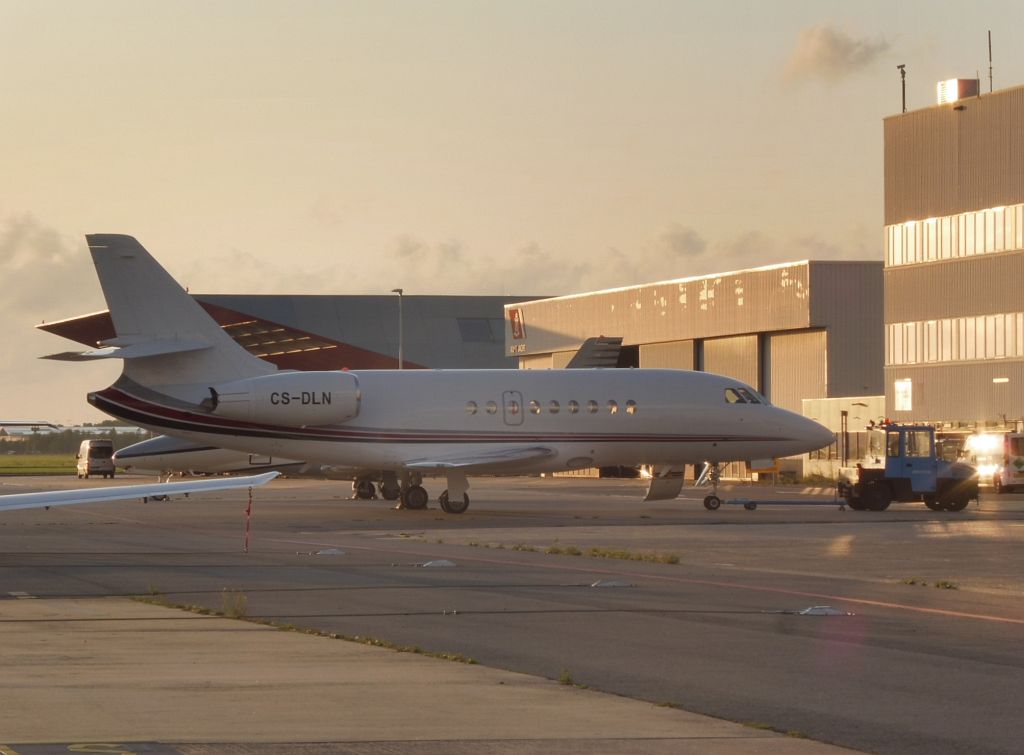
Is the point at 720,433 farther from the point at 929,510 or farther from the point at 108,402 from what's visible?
the point at 108,402

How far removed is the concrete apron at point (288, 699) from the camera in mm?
9945

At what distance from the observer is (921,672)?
13141 mm

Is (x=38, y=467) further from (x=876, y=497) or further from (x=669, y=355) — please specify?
(x=876, y=497)

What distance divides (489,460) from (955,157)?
96.2 feet

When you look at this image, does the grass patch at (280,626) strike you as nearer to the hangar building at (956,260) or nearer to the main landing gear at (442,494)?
the main landing gear at (442,494)

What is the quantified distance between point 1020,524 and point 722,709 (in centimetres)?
2547

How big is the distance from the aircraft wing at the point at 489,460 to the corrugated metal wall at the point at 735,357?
1312 inches

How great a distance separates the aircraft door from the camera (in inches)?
1743

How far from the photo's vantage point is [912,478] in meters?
42.2

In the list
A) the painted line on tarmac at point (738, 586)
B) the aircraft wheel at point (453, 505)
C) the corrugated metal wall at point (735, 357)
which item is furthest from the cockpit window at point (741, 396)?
the corrugated metal wall at point (735, 357)

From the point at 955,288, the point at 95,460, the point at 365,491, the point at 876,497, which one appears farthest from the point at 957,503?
the point at 95,460

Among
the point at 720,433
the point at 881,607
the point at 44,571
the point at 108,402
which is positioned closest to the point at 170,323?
the point at 108,402

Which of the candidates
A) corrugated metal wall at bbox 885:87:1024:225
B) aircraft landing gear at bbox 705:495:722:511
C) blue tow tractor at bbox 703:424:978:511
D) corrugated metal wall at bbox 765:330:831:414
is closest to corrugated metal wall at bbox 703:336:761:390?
corrugated metal wall at bbox 765:330:831:414

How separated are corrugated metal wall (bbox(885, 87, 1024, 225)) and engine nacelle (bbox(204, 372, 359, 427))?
99.0 ft
